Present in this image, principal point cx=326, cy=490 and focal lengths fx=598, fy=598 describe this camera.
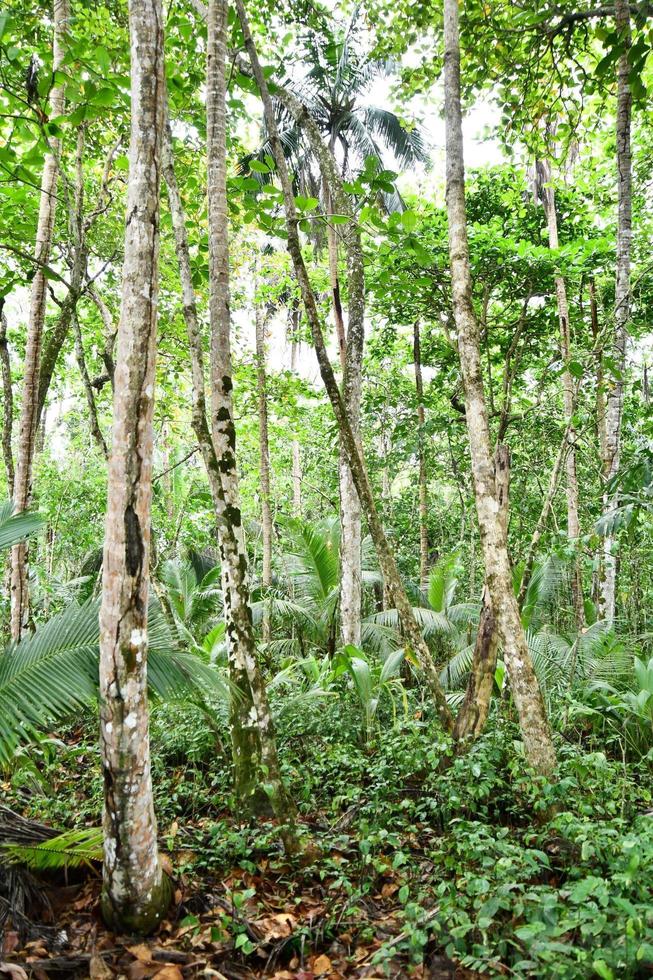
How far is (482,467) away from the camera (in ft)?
13.0

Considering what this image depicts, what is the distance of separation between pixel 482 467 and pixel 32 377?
3.98m

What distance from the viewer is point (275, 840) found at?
3527 mm

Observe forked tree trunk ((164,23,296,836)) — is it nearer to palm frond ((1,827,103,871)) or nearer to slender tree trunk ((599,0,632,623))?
palm frond ((1,827,103,871))

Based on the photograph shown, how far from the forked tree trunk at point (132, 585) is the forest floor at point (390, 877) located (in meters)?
0.28

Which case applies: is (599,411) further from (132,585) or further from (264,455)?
(132,585)

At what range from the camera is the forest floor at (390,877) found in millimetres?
2334

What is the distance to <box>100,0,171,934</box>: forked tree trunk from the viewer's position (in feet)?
8.59

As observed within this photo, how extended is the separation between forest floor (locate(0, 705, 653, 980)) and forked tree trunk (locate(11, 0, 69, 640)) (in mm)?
1495

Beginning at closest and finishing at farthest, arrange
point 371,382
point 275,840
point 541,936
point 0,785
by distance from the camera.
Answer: point 541,936, point 275,840, point 0,785, point 371,382

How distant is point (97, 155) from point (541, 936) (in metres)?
7.87

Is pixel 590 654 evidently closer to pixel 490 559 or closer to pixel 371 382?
pixel 490 559

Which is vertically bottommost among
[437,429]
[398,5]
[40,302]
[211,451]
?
[211,451]

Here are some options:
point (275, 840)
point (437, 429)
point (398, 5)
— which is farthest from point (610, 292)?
point (275, 840)

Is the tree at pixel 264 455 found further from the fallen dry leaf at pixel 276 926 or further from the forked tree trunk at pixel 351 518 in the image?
the fallen dry leaf at pixel 276 926
